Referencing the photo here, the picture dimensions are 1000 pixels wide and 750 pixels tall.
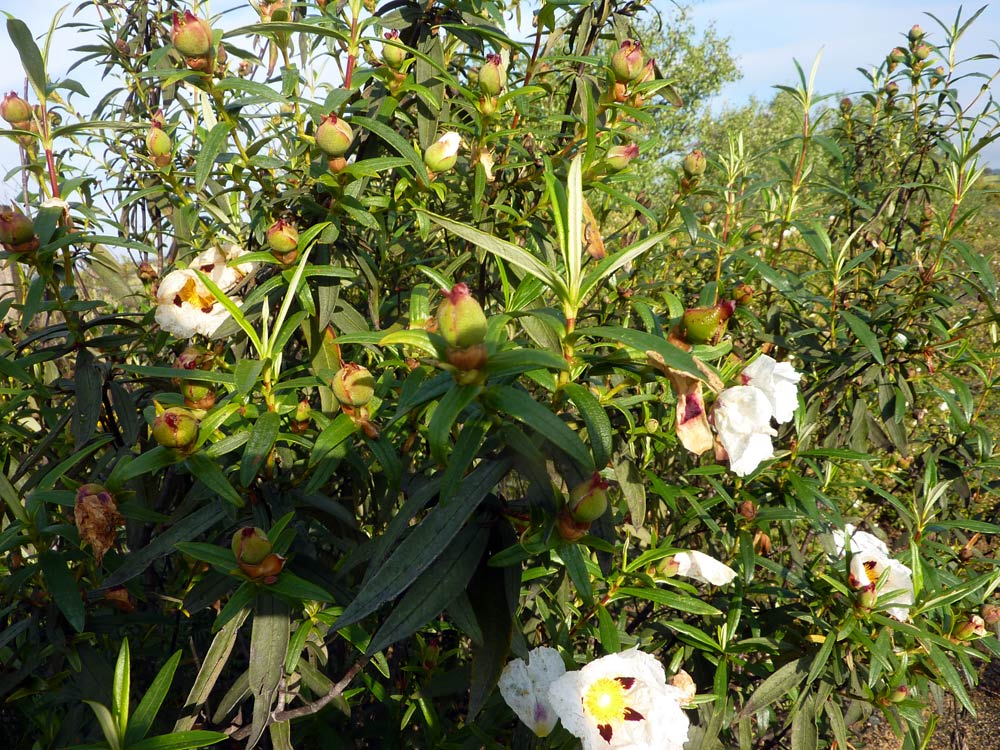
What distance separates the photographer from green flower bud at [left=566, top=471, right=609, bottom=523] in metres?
0.83

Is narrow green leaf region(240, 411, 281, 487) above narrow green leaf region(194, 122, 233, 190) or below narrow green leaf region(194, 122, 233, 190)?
below

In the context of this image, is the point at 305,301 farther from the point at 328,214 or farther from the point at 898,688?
the point at 898,688

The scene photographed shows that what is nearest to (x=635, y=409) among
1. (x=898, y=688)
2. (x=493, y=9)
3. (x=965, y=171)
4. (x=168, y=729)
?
(x=898, y=688)

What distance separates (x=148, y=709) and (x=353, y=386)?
21.5 inches

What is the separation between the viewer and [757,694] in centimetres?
149

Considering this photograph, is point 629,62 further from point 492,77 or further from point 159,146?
point 159,146

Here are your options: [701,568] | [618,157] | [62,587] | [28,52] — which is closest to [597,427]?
[701,568]

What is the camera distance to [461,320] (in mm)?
734

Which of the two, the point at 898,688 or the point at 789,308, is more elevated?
the point at 789,308

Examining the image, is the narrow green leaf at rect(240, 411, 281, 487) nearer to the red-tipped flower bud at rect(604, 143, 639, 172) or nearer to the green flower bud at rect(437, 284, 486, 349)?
the green flower bud at rect(437, 284, 486, 349)

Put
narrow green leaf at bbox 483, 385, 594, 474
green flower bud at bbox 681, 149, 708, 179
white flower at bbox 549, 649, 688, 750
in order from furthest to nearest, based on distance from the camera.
Result: green flower bud at bbox 681, 149, 708, 179
white flower at bbox 549, 649, 688, 750
narrow green leaf at bbox 483, 385, 594, 474

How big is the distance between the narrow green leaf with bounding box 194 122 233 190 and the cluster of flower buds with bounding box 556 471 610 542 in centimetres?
91

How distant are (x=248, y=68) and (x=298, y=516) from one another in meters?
1.83

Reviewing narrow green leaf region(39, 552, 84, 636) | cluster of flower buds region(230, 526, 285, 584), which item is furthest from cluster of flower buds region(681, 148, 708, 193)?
narrow green leaf region(39, 552, 84, 636)
